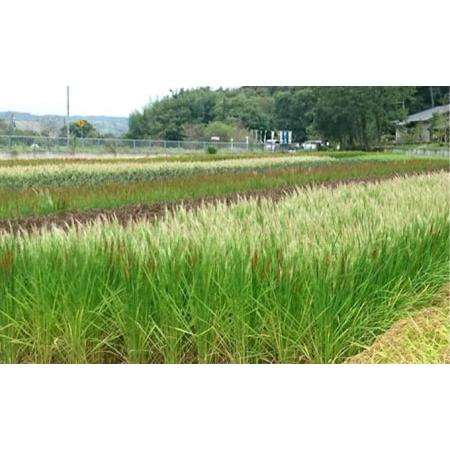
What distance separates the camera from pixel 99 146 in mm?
13656

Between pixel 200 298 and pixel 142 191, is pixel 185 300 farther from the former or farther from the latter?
pixel 142 191

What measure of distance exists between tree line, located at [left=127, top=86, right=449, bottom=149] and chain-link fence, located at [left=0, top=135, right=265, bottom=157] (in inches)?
31.9

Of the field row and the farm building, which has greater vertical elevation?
the farm building

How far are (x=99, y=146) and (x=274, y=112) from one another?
499 centimetres

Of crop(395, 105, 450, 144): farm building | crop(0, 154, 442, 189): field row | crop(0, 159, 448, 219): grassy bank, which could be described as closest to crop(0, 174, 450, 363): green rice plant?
crop(0, 159, 448, 219): grassy bank

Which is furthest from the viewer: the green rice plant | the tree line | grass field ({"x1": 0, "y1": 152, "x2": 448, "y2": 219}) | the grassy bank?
the tree line

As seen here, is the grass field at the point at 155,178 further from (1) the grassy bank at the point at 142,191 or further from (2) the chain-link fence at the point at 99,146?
(2) the chain-link fence at the point at 99,146

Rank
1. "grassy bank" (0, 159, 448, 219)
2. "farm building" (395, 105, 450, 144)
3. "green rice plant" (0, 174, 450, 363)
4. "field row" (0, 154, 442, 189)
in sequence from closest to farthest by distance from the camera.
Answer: "green rice plant" (0, 174, 450, 363)
"grassy bank" (0, 159, 448, 219)
"field row" (0, 154, 442, 189)
"farm building" (395, 105, 450, 144)

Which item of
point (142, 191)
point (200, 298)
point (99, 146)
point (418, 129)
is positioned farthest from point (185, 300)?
point (418, 129)

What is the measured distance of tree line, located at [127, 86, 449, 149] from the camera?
1016cm

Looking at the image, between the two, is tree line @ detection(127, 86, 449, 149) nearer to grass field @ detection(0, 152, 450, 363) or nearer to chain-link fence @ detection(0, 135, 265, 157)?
chain-link fence @ detection(0, 135, 265, 157)

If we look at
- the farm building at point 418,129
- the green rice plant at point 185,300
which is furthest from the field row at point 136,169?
the green rice plant at point 185,300
